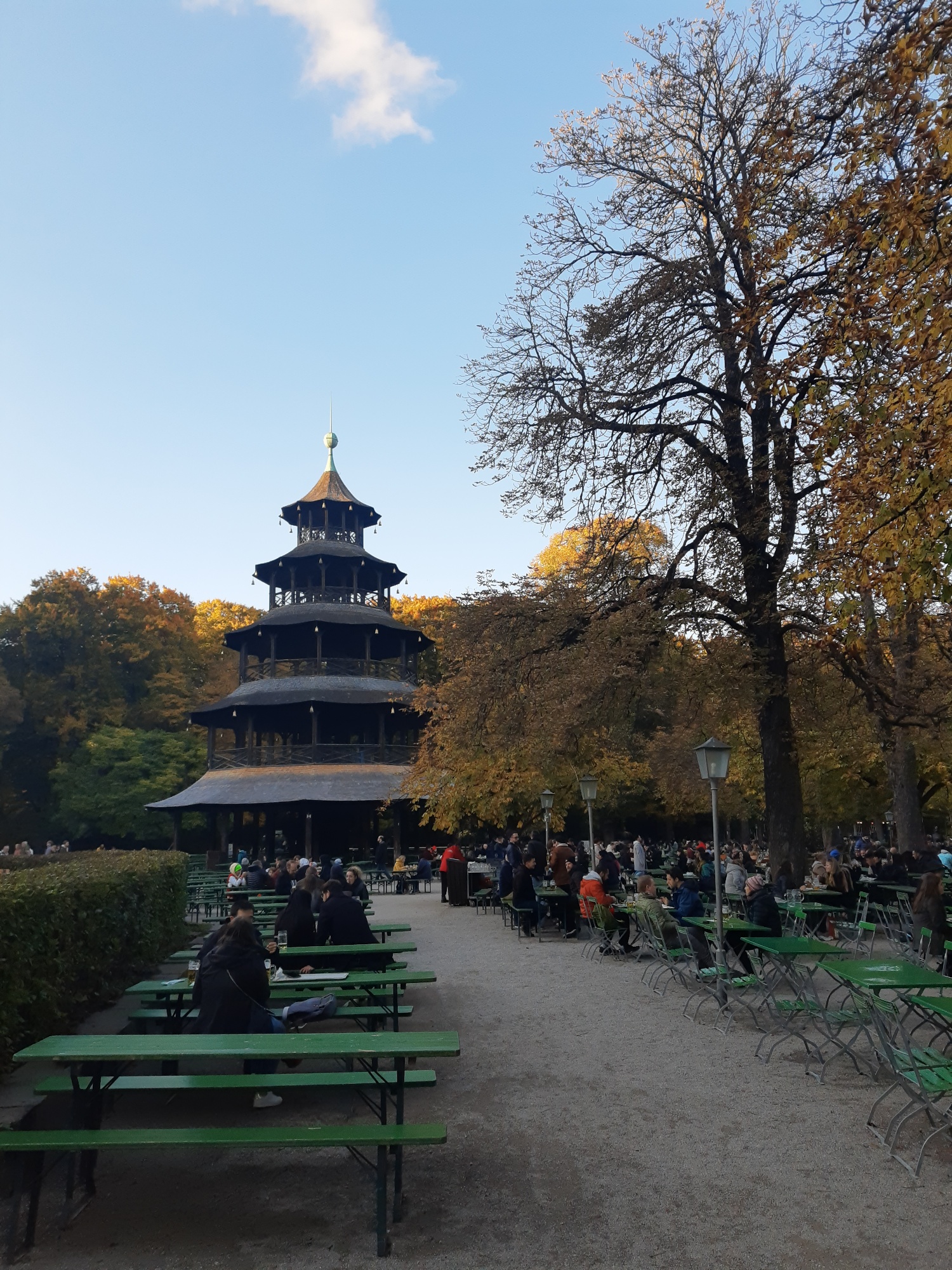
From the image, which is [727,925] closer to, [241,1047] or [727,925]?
[727,925]

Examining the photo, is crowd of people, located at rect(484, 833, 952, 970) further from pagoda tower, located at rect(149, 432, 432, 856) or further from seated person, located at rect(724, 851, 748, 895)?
pagoda tower, located at rect(149, 432, 432, 856)

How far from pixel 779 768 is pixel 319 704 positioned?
23735 mm

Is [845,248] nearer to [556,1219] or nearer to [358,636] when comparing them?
[556,1219]

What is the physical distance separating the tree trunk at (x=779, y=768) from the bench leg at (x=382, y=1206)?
13245mm

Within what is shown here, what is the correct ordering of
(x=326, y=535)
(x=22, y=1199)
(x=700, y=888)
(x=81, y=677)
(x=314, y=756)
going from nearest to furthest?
(x=22, y=1199), (x=700, y=888), (x=314, y=756), (x=326, y=535), (x=81, y=677)

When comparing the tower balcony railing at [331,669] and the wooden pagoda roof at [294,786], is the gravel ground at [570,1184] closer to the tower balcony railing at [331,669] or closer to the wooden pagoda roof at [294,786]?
the wooden pagoda roof at [294,786]

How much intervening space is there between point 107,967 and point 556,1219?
7.13m

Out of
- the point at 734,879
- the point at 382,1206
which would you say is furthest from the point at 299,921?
the point at 734,879

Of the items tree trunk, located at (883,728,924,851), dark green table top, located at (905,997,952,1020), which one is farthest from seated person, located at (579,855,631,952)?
tree trunk, located at (883,728,924,851)

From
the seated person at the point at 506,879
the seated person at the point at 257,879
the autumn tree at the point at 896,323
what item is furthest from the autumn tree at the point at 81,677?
the autumn tree at the point at 896,323

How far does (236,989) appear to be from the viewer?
21.6ft

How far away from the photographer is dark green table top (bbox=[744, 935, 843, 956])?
8266 millimetres

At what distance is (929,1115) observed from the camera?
613 centimetres

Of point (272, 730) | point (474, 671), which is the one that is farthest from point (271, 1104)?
point (272, 730)
